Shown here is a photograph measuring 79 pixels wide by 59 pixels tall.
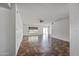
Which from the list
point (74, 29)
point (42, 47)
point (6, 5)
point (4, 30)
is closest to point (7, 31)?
point (4, 30)

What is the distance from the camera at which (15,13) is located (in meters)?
1.96

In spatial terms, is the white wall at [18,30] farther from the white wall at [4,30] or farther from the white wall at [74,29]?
the white wall at [74,29]

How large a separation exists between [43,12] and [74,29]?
1.71 ft

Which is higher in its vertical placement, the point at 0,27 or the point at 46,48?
the point at 0,27

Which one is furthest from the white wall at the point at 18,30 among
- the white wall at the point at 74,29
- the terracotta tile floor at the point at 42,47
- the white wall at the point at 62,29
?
the white wall at the point at 74,29

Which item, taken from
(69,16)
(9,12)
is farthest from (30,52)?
(69,16)

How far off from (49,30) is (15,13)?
559mm

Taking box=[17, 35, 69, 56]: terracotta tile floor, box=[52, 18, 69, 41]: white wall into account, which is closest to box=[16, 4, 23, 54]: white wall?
box=[17, 35, 69, 56]: terracotta tile floor

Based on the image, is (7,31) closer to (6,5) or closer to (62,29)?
(6,5)

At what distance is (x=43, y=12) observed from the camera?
2.04 m

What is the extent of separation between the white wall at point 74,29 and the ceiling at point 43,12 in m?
0.09

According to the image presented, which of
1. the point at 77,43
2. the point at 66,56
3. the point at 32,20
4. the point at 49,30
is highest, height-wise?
the point at 32,20

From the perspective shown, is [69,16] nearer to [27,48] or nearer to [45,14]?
[45,14]

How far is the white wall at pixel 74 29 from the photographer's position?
2.01 metres
